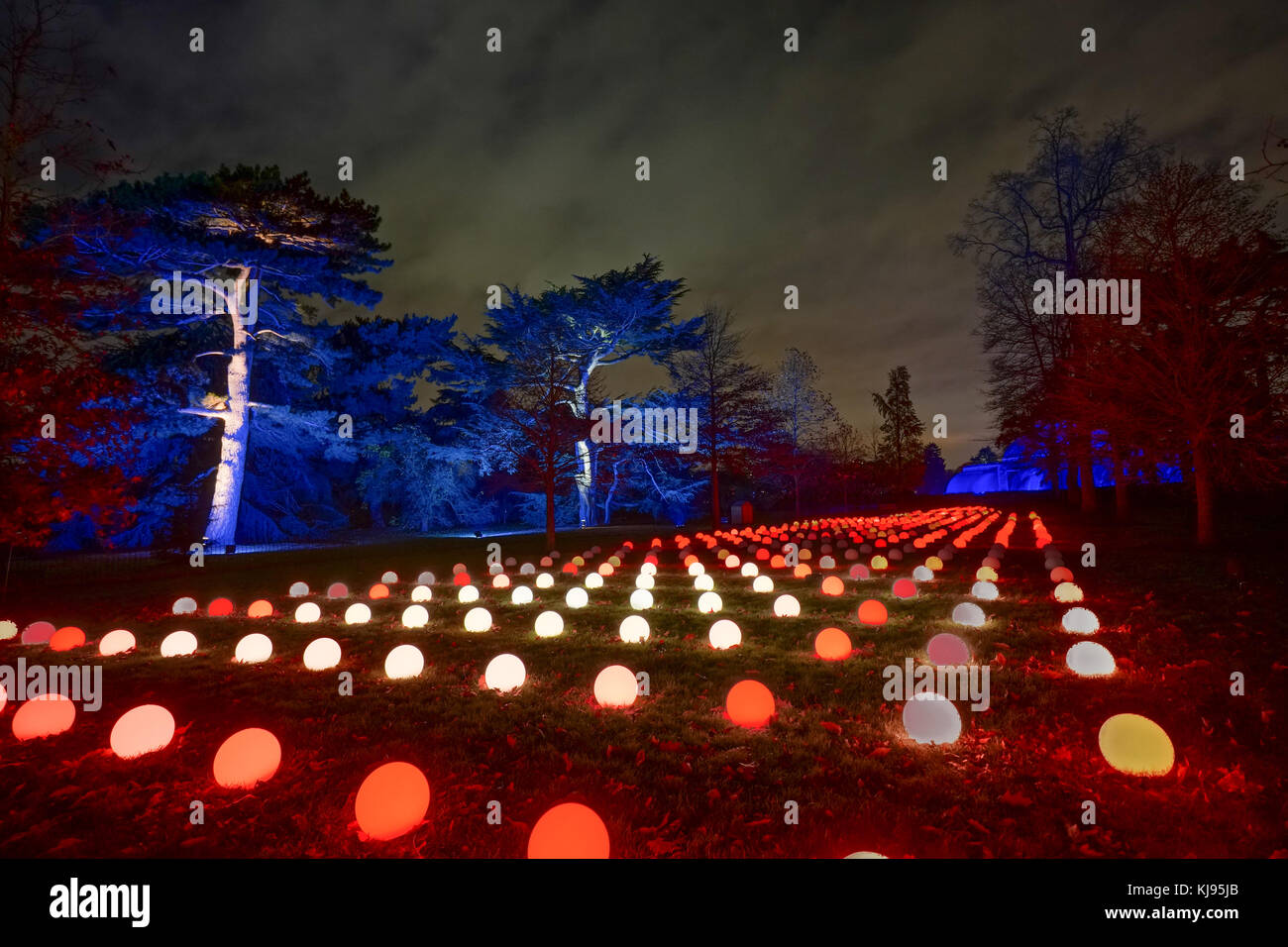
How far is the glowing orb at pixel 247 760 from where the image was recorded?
13.0ft

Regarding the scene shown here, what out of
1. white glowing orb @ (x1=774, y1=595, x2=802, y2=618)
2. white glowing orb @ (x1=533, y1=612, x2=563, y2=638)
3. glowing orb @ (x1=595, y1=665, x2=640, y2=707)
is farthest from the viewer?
white glowing orb @ (x1=774, y1=595, x2=802, y2=618)

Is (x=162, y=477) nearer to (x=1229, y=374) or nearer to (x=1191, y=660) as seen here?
(x=1191, y=660)

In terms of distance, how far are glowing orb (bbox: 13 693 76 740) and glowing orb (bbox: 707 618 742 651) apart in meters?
6.55

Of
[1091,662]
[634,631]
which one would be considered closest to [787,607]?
[634,631]

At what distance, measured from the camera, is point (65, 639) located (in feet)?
26.0

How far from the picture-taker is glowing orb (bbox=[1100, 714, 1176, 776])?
151 inches

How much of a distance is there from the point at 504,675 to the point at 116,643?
6128 mm

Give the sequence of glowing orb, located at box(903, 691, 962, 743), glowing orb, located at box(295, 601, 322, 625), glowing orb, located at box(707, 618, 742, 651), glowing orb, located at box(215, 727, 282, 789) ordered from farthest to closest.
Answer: glowing orb, located at box(295, 601, 322, 625), glowing orb, located at box(707, 618, 742, 651), glowing orb, located at box(903, 691, 962, 743), glowing orb, located at box(215, 727, 282, 789)

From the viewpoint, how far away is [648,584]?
1145 centimetres

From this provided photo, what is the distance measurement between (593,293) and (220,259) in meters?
16.6

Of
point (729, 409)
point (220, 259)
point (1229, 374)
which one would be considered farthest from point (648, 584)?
point (220, 259)

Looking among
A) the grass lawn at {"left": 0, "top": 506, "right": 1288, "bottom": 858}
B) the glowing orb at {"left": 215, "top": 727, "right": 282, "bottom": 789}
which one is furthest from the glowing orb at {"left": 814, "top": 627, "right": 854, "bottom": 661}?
the glowing orb at {"left": 215, "top": 727, "right": 282, "bottom": 789}

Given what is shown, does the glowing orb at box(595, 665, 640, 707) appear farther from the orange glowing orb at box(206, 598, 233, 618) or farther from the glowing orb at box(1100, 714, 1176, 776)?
the orange glowing orb at box(206, 598, 233, 618)
